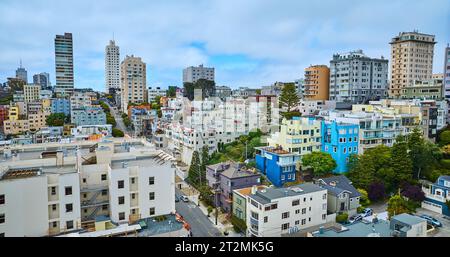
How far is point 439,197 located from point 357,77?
8987 millimetres

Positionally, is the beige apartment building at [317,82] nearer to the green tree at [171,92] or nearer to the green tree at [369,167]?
the green tree at [369,167]

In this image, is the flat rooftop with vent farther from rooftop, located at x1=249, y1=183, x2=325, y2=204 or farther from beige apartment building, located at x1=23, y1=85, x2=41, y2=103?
beige apartment building, located at x1=23, y1=85, x2=41, y2=103

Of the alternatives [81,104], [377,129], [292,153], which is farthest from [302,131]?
[81,104]

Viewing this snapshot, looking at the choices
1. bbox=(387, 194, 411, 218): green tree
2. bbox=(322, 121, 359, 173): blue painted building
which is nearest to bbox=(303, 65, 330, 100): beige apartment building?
bbox=(322, 121, 359, 173): blue painted building

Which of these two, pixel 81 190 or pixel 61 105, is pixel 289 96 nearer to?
pixel 81 190

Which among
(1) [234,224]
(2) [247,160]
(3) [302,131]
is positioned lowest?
(1) [234,224]

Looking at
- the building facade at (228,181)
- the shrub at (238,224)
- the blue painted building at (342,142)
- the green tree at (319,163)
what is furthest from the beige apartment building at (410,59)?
the shrub at (238,224)

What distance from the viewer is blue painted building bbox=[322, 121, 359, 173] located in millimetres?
7930

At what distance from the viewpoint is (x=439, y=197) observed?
21.1 ft

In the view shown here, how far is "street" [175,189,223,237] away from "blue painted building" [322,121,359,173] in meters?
3.62
